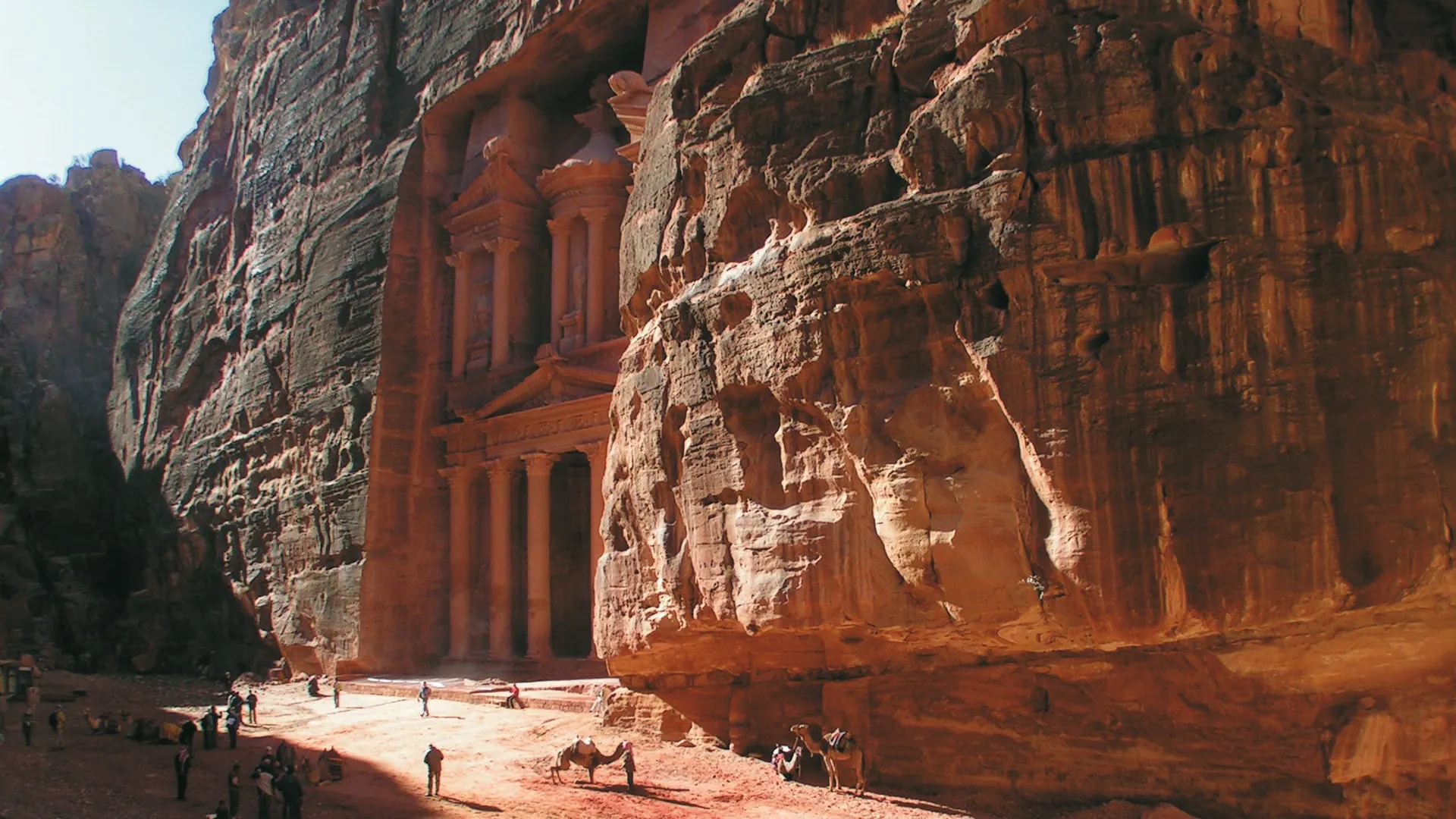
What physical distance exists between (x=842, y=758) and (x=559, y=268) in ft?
66.3

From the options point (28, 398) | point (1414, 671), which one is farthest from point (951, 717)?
point (28, 398)

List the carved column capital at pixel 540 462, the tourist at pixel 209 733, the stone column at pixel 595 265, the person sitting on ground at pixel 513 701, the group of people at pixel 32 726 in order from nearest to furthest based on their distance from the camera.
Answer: the group of people at pixel 32 726 < the tourist at pixel 209 733 < the person sitting on ground at pixel 513 701 < the carved column capital at pixel 540 462 < the stone column at pixel 595 265

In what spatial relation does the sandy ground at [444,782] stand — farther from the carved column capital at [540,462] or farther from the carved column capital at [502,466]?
the carved column capital at [502,466]

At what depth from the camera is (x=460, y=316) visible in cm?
3300

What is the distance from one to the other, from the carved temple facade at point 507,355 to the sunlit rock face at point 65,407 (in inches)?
458

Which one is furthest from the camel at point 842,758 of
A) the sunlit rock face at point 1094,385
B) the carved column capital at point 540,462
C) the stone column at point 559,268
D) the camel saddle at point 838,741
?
the stone column at point 559,268

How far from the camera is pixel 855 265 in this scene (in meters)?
11.9

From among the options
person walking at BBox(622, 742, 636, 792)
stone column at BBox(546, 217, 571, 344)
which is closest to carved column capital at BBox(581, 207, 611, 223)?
stone column at BBox(546, 217, 571, 344)

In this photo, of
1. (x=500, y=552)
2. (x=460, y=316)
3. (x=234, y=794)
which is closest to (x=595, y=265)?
(x=460, y=316)

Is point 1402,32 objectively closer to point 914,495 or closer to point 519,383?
point 914,495

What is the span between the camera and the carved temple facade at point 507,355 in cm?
2952

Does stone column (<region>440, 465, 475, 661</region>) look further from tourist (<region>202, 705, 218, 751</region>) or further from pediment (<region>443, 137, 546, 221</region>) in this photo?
tourist (<region>202, 705, 218, 751</region>)

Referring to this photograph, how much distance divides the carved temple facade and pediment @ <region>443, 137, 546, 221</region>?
0.05 metres

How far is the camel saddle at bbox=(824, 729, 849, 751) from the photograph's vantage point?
47.0ft
